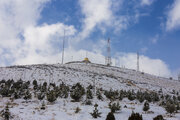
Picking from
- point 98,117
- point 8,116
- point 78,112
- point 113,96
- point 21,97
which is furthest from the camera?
point 113,96

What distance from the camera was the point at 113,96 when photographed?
18.7 m

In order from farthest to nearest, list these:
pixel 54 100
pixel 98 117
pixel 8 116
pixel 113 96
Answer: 1. pixel 113 96
2. pixel 54 100
3. pixel 98 117
4. pixel 8 116

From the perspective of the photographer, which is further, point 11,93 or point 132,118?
point 11,93

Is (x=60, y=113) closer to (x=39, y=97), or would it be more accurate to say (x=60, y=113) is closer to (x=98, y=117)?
(x=98, y=117)

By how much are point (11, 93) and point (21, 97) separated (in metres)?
1.30

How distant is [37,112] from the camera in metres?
10.4

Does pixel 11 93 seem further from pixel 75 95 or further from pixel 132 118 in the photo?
pixel 132 118

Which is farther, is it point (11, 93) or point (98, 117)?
point (11, 93)

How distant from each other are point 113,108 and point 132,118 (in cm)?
278

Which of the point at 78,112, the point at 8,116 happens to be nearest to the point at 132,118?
the point at 78,112

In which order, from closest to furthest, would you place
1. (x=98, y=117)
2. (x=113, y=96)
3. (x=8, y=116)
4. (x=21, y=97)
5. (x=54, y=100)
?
1. (x=8, y=116)
2. (x=98, y=117)
3. (x=54, y=100)
4. (x=21, y=97)
5. (x=113, y=96)

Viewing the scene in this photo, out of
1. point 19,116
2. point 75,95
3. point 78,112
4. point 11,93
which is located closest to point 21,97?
point 11,93

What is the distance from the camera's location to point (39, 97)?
14.2 metres

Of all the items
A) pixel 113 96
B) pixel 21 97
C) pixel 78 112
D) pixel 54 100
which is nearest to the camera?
pixel 78 112
